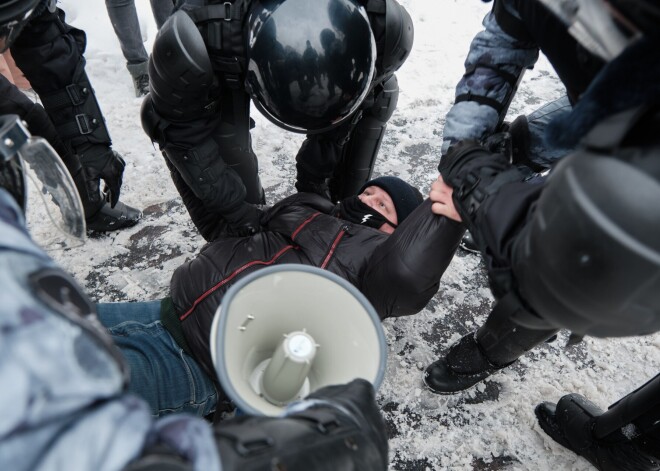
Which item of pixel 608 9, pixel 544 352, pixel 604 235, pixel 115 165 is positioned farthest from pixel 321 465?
pixel 115 165

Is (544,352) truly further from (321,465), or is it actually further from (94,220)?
(94,220)

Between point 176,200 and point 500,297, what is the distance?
6.47ft

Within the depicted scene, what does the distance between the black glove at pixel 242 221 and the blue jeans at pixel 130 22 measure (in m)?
1.86

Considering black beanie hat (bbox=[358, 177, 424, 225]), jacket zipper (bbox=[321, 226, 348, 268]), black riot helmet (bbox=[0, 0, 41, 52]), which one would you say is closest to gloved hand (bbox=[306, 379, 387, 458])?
jacket zipper (bbox=[321, 226, 348, 268])

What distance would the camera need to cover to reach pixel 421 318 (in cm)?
203

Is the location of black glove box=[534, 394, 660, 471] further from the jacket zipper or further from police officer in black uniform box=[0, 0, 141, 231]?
police officer in black uniform box=[0, 0, 141, 231]

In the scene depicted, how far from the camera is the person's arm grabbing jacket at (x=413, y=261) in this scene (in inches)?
50.8

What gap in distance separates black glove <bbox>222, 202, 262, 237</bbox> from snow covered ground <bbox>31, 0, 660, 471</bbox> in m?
0.48

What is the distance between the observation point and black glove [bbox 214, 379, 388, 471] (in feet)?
1.77

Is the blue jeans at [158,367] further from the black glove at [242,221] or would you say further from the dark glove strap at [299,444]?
the dark glove strap at [299,444]

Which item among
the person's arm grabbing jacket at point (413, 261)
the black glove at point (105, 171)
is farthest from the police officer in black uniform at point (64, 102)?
the person's arm grabbing jacket at point (413, 261)

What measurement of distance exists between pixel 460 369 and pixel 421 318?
14.4 inches

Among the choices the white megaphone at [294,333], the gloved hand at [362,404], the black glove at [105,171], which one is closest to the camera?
the gloved hand at [362,404]

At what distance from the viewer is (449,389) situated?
5.65 feet
